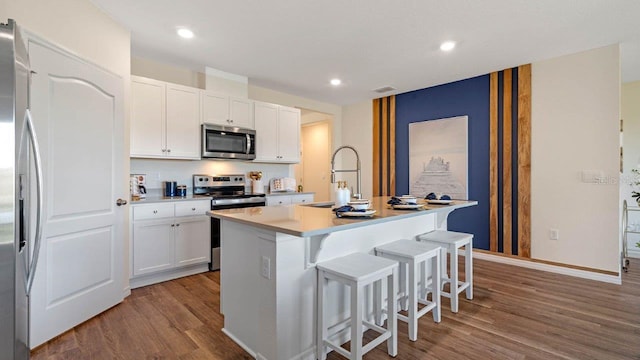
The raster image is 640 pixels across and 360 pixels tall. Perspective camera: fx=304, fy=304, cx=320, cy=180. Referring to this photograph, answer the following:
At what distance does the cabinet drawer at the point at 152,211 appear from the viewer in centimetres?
305

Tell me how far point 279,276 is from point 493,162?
3.62m

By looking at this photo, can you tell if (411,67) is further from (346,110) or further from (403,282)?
(403,282)

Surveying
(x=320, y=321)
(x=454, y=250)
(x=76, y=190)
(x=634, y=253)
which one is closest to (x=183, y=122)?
(x=76, y=190)

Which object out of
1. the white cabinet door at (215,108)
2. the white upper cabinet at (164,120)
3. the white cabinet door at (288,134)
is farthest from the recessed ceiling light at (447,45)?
the white upper cabinet at (164,120)

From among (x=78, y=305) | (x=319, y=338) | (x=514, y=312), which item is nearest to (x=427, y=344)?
(x=319, y=338)

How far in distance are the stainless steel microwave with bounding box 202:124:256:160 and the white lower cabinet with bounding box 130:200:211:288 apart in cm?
68

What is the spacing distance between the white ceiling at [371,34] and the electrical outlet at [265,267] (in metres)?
2.00

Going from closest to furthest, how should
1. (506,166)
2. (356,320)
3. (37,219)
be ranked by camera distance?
(37,219), (356,320), (506,166)

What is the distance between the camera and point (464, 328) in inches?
89.4

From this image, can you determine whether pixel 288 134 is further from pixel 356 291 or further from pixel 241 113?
pixel 356 291

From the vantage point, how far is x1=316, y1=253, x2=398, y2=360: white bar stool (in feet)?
5.44

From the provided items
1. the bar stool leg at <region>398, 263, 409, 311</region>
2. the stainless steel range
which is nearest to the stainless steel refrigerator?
the bar stool leg at <region>398, 263, 409, 311</region>

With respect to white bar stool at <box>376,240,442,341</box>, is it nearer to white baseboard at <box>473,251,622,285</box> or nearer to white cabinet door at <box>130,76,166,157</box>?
white baseboard at <box>473,251,622,285</box>

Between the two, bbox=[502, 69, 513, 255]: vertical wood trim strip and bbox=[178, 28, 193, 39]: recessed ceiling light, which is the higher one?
bbox=[178, 28, 193, 39]: recessed ceiling light
